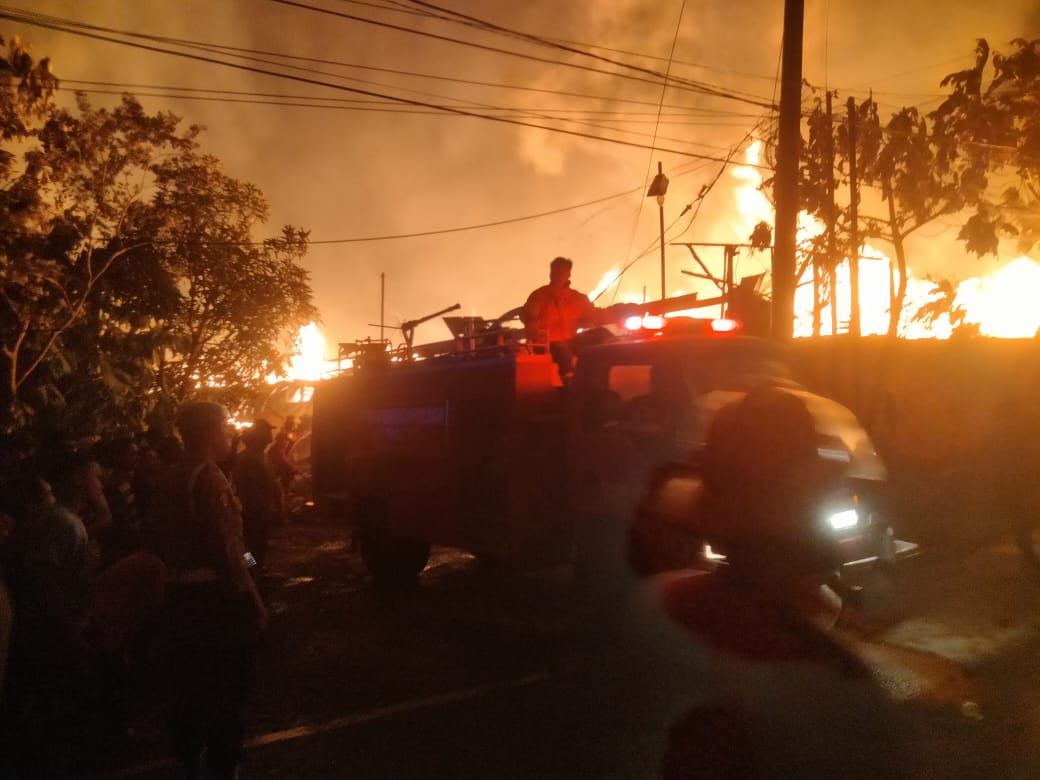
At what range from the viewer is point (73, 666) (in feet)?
13.1

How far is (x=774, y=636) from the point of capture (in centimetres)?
562

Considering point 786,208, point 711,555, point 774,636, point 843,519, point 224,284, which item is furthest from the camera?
point 224,284

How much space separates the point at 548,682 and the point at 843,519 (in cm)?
Answer: 228

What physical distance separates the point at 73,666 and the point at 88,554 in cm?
57

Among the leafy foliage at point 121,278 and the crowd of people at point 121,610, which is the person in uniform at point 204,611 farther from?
the leafy foliage at point 121,278

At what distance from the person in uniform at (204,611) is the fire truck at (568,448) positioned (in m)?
2.97

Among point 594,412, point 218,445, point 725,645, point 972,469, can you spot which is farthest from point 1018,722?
point 972,469

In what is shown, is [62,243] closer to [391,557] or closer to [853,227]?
[391,557]

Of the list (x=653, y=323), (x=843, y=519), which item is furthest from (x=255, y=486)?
(x=843, y=519)

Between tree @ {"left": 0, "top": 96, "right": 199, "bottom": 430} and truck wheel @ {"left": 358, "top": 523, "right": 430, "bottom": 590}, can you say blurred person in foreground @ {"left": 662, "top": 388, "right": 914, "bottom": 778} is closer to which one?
truck wheel @ {"left": 358, "top": 523, "right": 430, "bottom": 590}

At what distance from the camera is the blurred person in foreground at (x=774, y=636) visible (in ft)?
13.4

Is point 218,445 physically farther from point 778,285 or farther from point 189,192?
point 189,192

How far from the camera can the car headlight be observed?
211 inches

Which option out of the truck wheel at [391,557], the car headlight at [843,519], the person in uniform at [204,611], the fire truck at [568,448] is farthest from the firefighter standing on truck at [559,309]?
the person in uniform at [204,611]
